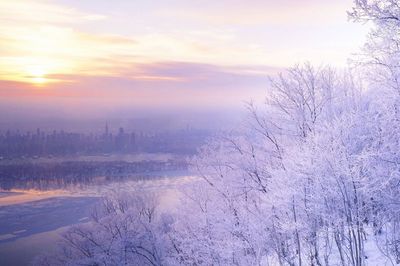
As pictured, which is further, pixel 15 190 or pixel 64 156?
pixel 64 156

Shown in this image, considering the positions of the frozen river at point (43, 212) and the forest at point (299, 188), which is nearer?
the forest at point (299, 188)

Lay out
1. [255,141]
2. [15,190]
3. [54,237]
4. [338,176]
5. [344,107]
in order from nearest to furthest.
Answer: [338,176]
[344,107]
[255,141]
[54,237]
[15,190]

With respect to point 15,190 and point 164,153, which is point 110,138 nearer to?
point 164,153

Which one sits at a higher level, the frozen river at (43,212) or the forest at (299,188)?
the forest at (299,188)

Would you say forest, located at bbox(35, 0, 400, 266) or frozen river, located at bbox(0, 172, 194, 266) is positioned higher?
forest, located at bbox(35, 0, 400, 266)

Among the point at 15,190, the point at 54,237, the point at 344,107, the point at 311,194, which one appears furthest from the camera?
the point at 15,190

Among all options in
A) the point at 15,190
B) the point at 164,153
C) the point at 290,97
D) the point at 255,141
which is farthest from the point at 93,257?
the point at 164,153

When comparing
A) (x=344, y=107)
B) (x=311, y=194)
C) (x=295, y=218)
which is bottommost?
(x=295, y=218)

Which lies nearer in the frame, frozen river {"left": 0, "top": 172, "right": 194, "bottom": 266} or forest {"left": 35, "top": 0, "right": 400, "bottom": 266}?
forest {"left": 35, "top": 0, "right": 400, "bottom": 266}

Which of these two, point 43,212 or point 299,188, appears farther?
point 43,212

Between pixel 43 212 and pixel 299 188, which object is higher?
pixel 299 188

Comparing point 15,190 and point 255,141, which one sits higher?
point 255,141
